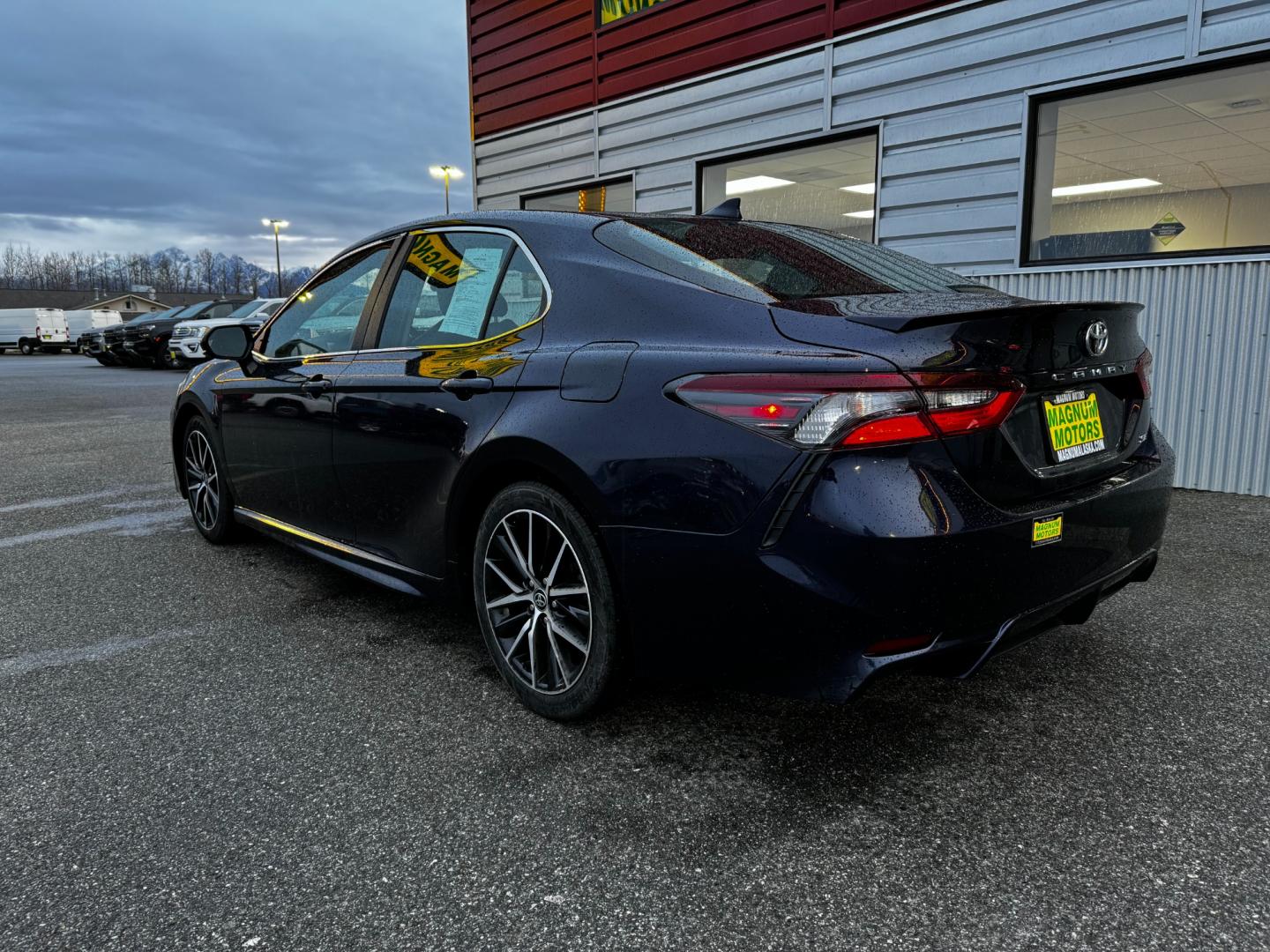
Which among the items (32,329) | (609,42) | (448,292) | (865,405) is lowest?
(865,405)

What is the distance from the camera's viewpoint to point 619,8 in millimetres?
9539

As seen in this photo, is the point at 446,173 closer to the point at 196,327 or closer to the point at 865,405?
the point at 196,327

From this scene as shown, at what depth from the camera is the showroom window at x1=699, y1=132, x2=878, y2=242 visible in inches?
318

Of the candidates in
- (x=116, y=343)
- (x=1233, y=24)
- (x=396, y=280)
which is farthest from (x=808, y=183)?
(x=116, y=343)

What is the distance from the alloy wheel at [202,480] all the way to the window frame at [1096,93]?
550cm

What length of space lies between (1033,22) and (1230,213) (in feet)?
6.12

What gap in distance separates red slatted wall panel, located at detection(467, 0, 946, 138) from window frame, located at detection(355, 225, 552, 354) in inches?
210

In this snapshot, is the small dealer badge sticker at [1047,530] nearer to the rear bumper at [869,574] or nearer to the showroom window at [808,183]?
the rear bumper at [869,574]

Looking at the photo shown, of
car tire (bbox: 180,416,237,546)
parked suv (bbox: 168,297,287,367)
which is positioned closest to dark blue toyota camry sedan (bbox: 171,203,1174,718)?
car tire (bbox: 180,416,237,546)

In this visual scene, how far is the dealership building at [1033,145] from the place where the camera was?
5.77 meters

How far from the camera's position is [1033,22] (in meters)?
6.35

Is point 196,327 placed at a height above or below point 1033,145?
below

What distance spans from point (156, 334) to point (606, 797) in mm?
22806

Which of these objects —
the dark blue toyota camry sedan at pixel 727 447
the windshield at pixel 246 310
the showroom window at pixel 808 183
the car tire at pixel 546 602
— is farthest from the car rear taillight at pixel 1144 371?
the windshield at pixel 246 310
